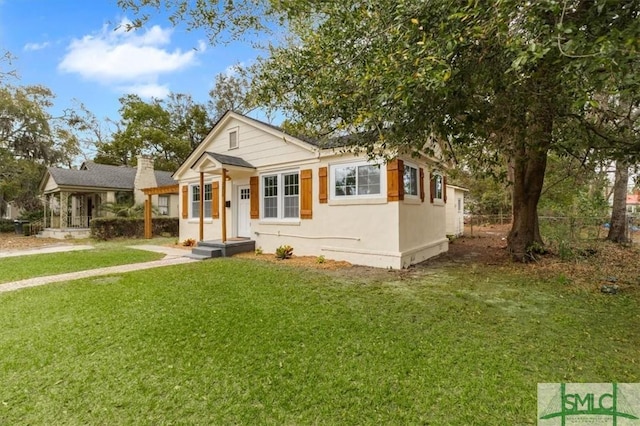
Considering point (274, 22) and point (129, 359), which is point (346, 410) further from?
point (274, 22)

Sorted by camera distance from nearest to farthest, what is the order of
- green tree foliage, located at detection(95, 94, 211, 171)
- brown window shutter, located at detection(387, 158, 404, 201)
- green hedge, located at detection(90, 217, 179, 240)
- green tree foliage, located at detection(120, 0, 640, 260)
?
1. green tree foliage, located at detection(120, 0, 640, 260)
2. brown window shutter, located at detection(387, 158, 404, 201)
3. green hedge, located at detection(90, 217, 179, 240)
4. green tree foliage, located at detection(95, 94, 211, 171)

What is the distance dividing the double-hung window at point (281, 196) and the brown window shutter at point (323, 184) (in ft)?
3.22

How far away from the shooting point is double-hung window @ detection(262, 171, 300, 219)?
1005 centimetres

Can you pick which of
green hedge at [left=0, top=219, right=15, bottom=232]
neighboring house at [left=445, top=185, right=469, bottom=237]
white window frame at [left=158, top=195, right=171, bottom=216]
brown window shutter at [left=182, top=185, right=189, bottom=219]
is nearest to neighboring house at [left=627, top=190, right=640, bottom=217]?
neighboring house at [left=445, top=185, right=469, bottom=237]

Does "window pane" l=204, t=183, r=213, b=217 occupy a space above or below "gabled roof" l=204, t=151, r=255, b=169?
below

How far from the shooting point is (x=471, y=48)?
3.28 meters

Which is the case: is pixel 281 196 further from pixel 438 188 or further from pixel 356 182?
pixel 438 188

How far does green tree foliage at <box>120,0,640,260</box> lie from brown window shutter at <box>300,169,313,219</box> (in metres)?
4.36

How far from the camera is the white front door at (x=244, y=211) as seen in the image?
37.2 feet

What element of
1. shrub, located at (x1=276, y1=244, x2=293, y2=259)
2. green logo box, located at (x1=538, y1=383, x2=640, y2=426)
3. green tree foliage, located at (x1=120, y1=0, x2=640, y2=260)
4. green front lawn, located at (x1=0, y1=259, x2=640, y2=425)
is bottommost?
green logo box, located at (x1=538, y1=383, x2=640, y2=426)

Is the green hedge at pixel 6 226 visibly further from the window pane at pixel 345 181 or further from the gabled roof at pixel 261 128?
the window pane at pixel 345 181

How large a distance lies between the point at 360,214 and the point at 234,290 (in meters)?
4.22

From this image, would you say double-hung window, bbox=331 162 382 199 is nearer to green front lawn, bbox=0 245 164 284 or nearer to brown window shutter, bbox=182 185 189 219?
green front lawn, bbox=0 245 164 284

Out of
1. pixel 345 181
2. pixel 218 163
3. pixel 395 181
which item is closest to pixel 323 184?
pixel 345 181
